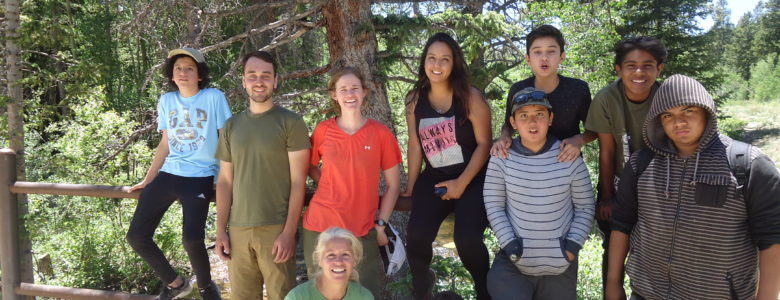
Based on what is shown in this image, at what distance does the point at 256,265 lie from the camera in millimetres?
2953

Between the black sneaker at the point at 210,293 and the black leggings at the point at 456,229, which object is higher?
the black leggings at the point at 456,229

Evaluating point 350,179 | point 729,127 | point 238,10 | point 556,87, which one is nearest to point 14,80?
point 238,10

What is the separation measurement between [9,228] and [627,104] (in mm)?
4124

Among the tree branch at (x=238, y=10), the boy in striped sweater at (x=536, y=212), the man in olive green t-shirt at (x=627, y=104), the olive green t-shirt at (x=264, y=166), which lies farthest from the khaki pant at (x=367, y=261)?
the tree branch at (x=238, y=10)

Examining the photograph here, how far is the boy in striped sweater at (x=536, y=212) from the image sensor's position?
252cm

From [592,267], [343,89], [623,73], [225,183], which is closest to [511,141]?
[623,73]

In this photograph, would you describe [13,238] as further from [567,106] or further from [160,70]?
[160,70]

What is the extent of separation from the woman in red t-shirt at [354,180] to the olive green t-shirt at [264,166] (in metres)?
0.15

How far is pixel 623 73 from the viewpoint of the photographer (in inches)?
113

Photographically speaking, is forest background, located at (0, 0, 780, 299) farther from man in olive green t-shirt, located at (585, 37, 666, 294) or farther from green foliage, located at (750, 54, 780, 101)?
green foliage, located at (750, 54, 780, 101)

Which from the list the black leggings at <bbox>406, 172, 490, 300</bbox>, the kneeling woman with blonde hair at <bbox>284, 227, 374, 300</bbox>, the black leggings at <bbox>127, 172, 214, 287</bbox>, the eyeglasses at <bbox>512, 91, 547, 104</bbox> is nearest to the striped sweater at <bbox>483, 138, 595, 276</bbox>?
the black leggings at <bbox>406, 172, 490, 300</bbox>

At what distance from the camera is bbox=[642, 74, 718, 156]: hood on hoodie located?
2172 mm

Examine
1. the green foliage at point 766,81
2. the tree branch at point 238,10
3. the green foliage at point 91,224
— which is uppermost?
the green foliage at point 766,81

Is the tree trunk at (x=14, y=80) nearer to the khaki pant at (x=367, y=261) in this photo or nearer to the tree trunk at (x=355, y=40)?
the tree trunk at (x=355, y=40)
